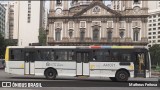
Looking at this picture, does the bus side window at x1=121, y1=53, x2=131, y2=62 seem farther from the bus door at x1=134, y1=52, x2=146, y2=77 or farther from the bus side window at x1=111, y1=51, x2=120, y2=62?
the bus door at x1=134, y1=52, x2=146, y2=77

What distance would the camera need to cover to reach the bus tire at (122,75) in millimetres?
24072

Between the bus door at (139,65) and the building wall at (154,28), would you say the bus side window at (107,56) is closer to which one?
the bus door at (139,65)

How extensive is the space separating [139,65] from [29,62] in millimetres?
8473

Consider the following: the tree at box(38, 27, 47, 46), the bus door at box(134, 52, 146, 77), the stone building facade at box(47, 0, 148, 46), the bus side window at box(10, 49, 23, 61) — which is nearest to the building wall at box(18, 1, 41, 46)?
the tree at box(38, 27, 47, 46)

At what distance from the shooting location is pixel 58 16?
94000 millimetres

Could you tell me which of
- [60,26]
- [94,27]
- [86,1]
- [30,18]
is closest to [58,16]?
[60,26]

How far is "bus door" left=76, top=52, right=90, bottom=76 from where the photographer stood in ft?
81.0

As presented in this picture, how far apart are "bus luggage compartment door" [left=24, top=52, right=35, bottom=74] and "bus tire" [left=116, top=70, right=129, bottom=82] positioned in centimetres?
658

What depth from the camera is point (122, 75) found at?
958 inches

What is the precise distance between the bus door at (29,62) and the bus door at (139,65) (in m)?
7.89

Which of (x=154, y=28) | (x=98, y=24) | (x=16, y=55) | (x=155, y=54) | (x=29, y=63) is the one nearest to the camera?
(x=29, y=63)

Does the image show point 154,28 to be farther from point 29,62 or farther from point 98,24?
point 29,62

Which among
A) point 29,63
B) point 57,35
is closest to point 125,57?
point 29,63

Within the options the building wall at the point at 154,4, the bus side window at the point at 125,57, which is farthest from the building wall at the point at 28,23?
the bus side window at the point at 125,57
